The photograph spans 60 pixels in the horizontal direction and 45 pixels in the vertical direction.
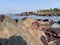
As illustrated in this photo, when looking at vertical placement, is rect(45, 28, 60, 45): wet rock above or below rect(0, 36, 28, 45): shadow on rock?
below

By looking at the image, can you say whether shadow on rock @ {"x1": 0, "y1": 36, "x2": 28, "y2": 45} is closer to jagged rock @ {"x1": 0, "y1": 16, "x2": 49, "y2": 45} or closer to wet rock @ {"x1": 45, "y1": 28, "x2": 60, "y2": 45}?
jagged rock @ {"x1": 0, "y1": 16, "x2": 49, "y2": 45}

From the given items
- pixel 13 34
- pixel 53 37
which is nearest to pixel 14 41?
pixel 13 34

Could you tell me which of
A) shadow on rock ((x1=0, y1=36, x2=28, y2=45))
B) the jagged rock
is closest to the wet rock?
the jagged rock

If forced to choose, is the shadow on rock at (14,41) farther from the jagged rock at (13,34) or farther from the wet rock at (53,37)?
the wet rock at (53,37)

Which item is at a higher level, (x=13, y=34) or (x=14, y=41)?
(x=13, y=34)

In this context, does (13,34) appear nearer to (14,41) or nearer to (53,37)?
(14,41)

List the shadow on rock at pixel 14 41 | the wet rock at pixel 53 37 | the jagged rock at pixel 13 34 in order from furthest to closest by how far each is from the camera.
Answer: the wet rock at pixel 53 37 < the jagged rock at pixel 13 34 < the shadow on rock at pixel 14 41

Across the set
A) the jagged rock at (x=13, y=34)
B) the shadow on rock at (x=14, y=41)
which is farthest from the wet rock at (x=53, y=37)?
the shadow on rock at (x=14, y=41)

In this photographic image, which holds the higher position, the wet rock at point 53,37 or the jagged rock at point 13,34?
the jagged rock at point 13,34

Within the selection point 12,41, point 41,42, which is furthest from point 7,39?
point 41,42

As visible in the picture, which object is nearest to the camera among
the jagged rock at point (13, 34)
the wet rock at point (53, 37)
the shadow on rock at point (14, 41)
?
the shadow on rock at point (14, 41)

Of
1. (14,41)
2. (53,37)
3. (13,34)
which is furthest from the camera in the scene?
(53,37)

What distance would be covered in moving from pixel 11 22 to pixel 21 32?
460 millimetres

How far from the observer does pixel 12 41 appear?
5.79m
